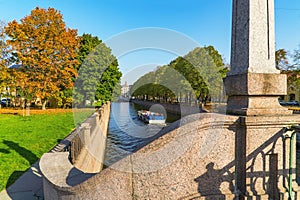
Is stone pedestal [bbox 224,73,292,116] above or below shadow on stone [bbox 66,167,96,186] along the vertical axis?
above

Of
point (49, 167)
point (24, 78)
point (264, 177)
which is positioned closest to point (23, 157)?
point (49, 167)

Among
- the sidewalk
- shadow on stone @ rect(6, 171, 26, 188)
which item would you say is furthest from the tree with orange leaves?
the sidewalk

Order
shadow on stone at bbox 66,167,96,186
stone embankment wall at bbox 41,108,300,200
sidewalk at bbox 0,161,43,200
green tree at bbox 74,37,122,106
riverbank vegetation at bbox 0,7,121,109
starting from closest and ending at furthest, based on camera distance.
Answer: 1. stone embankment wall at bbox 41,108,300,200
2. shadow on stone at bbox 66,167,96,186
3. sidewalk at bbox 0,161,43,200
4. riverbank vegetation at bbox 0,7,121,109
5. green tree at bbox 74,37,122,106

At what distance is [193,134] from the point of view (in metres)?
2.82

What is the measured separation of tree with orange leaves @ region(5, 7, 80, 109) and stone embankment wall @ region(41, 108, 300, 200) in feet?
86.0

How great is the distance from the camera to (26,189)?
16.5 feet

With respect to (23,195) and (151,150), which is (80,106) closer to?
(23,195)

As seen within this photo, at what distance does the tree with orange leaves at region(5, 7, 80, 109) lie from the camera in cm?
2558

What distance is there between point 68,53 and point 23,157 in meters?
23.7

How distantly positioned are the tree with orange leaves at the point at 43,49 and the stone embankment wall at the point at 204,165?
86.0 feet

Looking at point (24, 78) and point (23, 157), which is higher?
point (24, 78)

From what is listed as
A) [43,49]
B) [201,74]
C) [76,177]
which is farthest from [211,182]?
[43,49]

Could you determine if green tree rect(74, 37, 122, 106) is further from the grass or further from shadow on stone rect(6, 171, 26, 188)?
shadow on stone rect(6, 171, 26, 188)

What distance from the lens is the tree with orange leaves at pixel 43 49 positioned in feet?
83.9
